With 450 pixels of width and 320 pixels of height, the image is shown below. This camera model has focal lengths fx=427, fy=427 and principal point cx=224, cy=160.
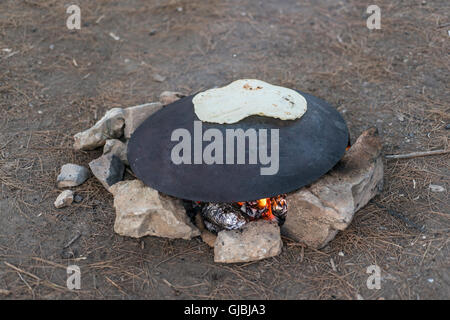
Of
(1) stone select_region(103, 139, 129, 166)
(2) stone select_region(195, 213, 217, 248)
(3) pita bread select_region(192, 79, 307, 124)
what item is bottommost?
(2) stone select_region(195, 213, 217, 248)

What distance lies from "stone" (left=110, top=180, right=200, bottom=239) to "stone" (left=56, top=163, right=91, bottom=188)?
505mm

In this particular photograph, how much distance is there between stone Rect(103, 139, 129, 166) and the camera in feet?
10.7

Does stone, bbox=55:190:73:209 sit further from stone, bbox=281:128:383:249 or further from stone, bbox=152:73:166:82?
stone, bbox=152:73:166:82

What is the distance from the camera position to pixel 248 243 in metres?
2.65

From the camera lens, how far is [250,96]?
286 cm

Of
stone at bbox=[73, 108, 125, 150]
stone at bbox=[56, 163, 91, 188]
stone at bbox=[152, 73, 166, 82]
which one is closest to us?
stone at bbox=[56, 163, 91, 188]

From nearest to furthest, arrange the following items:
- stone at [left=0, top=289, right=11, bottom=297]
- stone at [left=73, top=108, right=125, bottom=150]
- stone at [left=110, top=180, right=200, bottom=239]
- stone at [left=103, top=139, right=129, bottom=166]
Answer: stone at [left=0, top=289, right=11, bottom=297], stone at [left=110, top=180, right=200, bottom=239], stone at [left=103, top=139, right=129, bottom=166], stone at [left=73, top=108, right=125, bottom=150]

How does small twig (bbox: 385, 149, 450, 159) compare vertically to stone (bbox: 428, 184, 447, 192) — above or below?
above

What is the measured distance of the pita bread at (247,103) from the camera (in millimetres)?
2754

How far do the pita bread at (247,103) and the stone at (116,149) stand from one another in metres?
0.71

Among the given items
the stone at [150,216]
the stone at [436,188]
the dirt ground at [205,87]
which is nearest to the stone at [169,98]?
the dirt ground at [205,87]

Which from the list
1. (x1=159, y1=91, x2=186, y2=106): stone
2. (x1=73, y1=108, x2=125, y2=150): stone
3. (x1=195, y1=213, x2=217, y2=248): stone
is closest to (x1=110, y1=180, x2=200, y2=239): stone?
(x1=195, y1=213, x2=217, y2=248): stone

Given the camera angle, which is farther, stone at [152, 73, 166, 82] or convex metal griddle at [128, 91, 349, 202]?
stone at [152, 73, 166, 82]
